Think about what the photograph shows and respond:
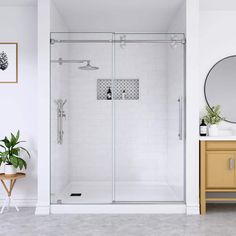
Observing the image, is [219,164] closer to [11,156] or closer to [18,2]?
[11,156]

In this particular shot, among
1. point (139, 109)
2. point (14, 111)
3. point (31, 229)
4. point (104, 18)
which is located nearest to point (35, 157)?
point (14, 111)

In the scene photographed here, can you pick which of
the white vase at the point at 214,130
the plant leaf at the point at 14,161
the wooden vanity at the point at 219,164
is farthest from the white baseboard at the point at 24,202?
the white vase at the point at 214,130

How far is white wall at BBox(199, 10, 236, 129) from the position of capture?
4.66m

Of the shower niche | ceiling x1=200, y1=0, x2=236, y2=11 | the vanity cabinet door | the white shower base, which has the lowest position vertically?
the white shower base

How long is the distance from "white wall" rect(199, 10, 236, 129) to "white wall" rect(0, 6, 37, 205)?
7.22 ft

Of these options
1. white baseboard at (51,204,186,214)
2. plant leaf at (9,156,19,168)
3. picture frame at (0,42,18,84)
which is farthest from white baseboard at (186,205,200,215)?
picture frame at (0,42,18,84)

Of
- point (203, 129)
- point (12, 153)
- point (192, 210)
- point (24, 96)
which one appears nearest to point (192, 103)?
point (203, 129)

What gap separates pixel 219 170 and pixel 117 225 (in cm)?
138

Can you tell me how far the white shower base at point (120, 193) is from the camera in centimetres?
430

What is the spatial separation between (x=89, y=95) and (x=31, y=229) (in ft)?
7.08

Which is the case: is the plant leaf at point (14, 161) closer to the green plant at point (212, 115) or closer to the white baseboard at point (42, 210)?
the white baseboard at point (42, 210)

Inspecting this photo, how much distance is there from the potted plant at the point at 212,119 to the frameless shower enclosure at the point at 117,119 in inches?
15.4

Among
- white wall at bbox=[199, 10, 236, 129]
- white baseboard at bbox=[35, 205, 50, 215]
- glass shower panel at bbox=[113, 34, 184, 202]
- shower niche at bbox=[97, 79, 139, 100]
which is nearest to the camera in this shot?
white baseboard at bbox=[35, 205, 50, 215]

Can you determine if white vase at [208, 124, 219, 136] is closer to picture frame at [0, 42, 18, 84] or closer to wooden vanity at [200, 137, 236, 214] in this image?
wooden vanity at [200, 137, 236, 214]
